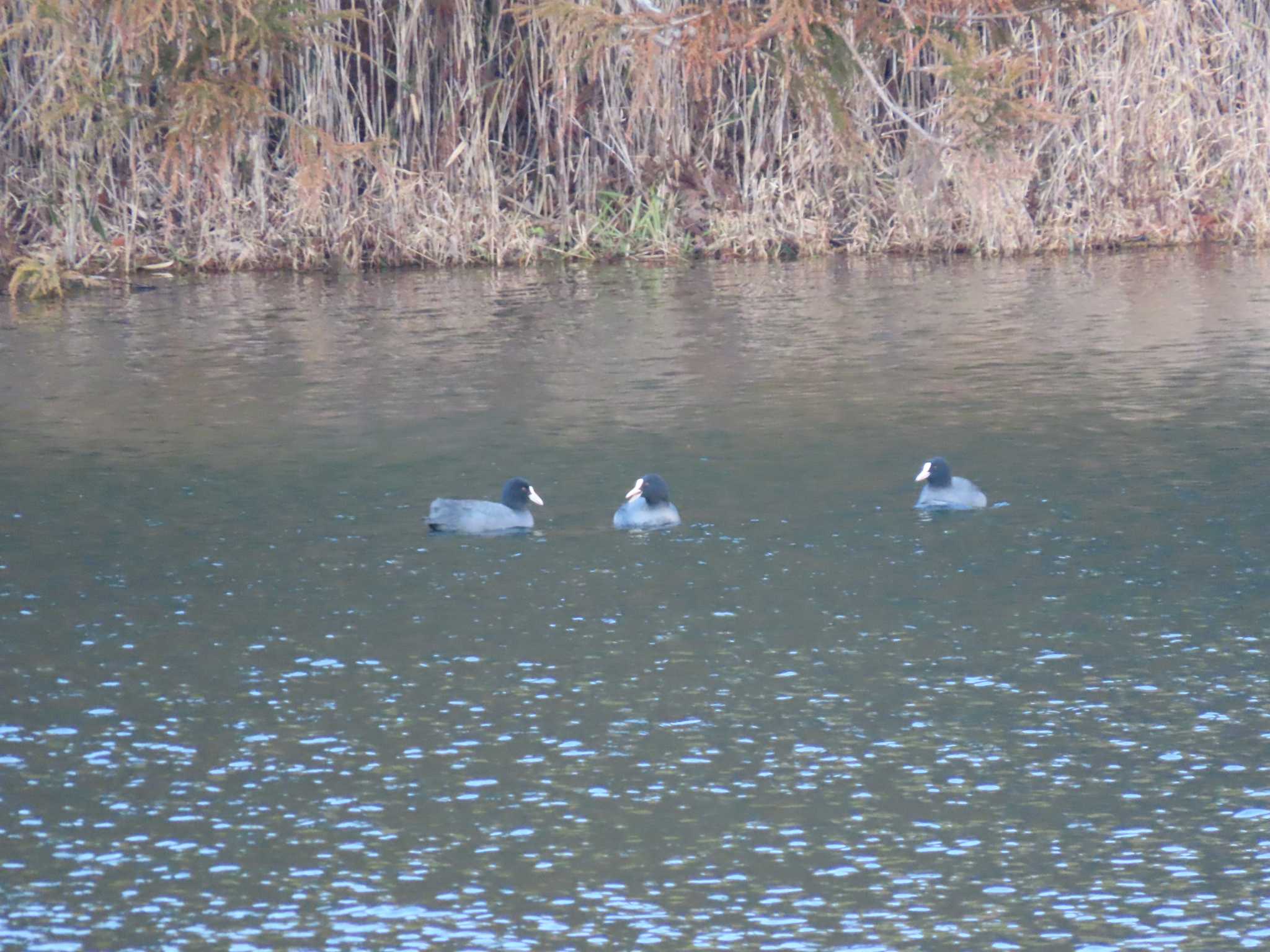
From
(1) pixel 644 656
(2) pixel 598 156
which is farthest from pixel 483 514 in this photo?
(2) pixel 598 156

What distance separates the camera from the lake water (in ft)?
21.1

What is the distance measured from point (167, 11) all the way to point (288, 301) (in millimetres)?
3518

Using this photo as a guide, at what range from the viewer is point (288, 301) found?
21.7 meters

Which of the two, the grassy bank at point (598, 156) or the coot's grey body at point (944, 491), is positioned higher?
the grassy bank at point (598, 156)

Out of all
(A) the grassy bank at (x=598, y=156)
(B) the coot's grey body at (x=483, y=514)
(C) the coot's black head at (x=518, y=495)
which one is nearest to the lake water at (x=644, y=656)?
(B) the coot's grey body at (x=483, y=514)

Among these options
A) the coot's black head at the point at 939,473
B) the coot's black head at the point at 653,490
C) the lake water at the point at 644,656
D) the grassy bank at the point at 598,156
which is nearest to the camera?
the lake water at the point at 644,656

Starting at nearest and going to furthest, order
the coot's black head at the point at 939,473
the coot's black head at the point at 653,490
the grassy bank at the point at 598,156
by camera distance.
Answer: the coot's black head at the point at 653,490, the coot's black head at the point at 939,473, the grassy bank at the point at 598,156

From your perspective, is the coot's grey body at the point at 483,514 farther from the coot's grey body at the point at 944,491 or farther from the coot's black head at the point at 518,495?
the coot's grey body at the point at 944,491

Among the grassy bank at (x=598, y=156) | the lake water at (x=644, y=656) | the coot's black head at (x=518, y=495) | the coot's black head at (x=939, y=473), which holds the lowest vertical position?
the lake water at (x=644, y=656)

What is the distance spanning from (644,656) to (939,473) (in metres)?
2.97

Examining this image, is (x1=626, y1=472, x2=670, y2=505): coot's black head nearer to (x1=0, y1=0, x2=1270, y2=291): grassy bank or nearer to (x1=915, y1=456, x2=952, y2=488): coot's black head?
(x1=915, y1=456, x2=952, y2=488): coot's black head

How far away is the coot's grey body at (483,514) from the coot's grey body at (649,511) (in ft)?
1.85

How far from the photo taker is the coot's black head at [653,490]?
36.5ft

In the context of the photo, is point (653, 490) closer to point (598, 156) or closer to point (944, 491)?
point (944, 491)
